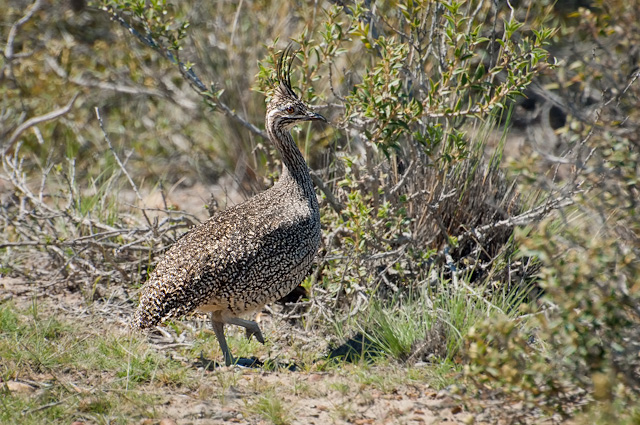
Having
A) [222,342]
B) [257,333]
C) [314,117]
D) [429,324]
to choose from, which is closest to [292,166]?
[314,117]

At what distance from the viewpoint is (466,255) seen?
6.02m

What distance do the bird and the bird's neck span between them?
0.01 m

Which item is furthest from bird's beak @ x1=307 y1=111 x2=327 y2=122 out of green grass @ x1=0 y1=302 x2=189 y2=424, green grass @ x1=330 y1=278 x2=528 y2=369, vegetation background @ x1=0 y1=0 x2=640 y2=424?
green grass @ x1=0 y1=302 x2=189 y2=424

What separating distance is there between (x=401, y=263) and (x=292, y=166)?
1.17 meters

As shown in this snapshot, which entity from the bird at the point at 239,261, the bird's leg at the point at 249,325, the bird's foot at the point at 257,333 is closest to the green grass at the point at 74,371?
the bird at the point at 239,261

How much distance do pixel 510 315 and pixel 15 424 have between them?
3117 millimetres

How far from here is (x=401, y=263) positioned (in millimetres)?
5680

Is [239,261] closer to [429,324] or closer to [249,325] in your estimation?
[249,325]

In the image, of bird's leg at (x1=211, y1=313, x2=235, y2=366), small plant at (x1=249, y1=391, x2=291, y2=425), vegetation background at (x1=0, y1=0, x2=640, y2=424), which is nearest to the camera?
vegetation background at (x1=0, y1=0, x2=640, y2=424)

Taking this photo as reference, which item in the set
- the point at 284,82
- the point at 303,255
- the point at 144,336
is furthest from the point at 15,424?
the point at 284,82

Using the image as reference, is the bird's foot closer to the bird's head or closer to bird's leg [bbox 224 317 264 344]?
bird's leg [bbox 224 317 264 344]

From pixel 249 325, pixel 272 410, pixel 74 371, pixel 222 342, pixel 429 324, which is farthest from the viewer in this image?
pixel 249 325

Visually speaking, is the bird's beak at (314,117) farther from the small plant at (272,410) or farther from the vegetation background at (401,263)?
the small plant at (272,410)

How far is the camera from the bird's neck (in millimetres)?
5363
